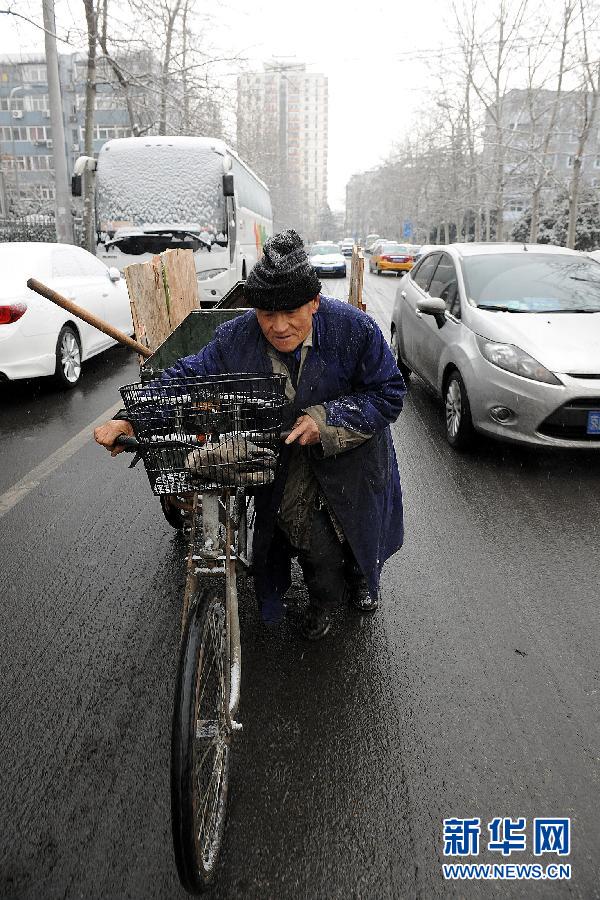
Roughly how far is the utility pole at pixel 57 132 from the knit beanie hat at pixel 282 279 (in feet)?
51.5

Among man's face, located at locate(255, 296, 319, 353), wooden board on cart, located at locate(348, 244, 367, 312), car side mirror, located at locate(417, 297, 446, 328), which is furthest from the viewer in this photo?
wooden board on cart, located at locate(348, 244, 367, 312)

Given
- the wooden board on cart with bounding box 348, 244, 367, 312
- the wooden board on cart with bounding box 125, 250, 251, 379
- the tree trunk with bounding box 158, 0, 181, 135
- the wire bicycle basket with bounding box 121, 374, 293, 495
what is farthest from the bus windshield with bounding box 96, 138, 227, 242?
the wire bicycle basket with bounding box 121, 374, 293, 495

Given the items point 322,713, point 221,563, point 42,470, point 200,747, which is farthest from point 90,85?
point 200,747

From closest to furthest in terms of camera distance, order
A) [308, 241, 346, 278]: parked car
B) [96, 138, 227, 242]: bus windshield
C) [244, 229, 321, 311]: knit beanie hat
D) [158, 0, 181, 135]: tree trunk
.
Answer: [244, 229, 321, 311]: knit beanie hat → [96, 138, 227, 242]: bus windshield → [158, 0, 181, 135]: tree trunk → [308, 241, 346, 278]: parked car

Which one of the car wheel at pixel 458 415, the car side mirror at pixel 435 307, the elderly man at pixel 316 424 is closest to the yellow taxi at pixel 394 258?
the car side mirror at pixel 435 307

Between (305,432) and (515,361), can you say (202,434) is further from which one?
(515,361)

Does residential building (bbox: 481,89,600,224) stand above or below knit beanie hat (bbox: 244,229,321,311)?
above

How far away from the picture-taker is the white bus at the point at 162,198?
531 inches

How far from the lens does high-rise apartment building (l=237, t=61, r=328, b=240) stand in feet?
130

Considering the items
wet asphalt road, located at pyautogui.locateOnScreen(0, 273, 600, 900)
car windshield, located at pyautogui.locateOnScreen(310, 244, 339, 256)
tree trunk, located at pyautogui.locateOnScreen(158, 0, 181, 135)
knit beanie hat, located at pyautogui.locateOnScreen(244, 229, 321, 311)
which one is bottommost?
wet asphalt road, located at pyautogui.locateOnScreen(0, 273, 600, 900)

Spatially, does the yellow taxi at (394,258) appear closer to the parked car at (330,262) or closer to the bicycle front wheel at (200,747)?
the parked car at (330,262)

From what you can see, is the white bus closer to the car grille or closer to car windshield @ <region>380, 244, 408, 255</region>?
the car grille

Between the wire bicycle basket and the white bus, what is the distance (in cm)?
1250

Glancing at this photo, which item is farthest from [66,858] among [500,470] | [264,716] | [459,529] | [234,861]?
[500,470]
